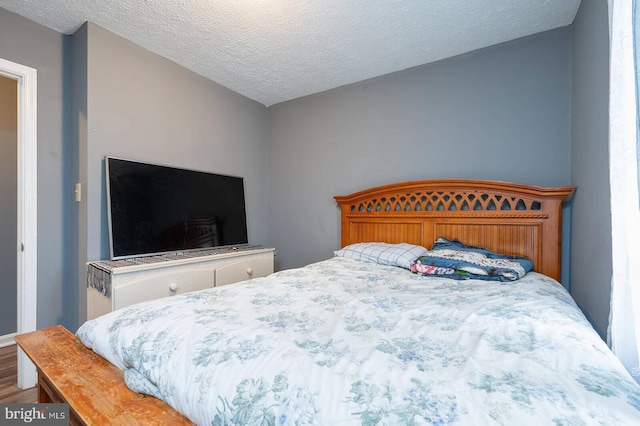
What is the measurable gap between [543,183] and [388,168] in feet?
3.81

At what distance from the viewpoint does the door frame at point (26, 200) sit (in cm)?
190

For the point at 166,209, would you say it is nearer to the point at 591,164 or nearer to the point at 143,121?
the point at 143,121

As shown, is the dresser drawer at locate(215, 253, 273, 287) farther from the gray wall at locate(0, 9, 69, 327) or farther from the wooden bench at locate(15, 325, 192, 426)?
the wooden bench at locate(15, 325, 192, 426)

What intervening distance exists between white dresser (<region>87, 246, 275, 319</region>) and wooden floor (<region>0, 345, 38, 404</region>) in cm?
58

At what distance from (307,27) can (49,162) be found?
2.07m

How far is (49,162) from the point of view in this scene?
202 cm

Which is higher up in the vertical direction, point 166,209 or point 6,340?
point 166,209

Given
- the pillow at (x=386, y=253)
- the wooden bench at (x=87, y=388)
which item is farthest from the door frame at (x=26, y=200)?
the pillow at (x=386, y=253)

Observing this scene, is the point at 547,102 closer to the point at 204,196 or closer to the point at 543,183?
the point at 543,183

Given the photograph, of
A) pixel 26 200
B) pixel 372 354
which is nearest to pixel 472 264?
pixel 372 354

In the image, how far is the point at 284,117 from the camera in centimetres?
333

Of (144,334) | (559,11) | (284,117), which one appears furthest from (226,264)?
(559,11)

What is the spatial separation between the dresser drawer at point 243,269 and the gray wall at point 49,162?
109cm

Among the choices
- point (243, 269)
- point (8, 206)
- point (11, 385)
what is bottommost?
point (11, 385)
